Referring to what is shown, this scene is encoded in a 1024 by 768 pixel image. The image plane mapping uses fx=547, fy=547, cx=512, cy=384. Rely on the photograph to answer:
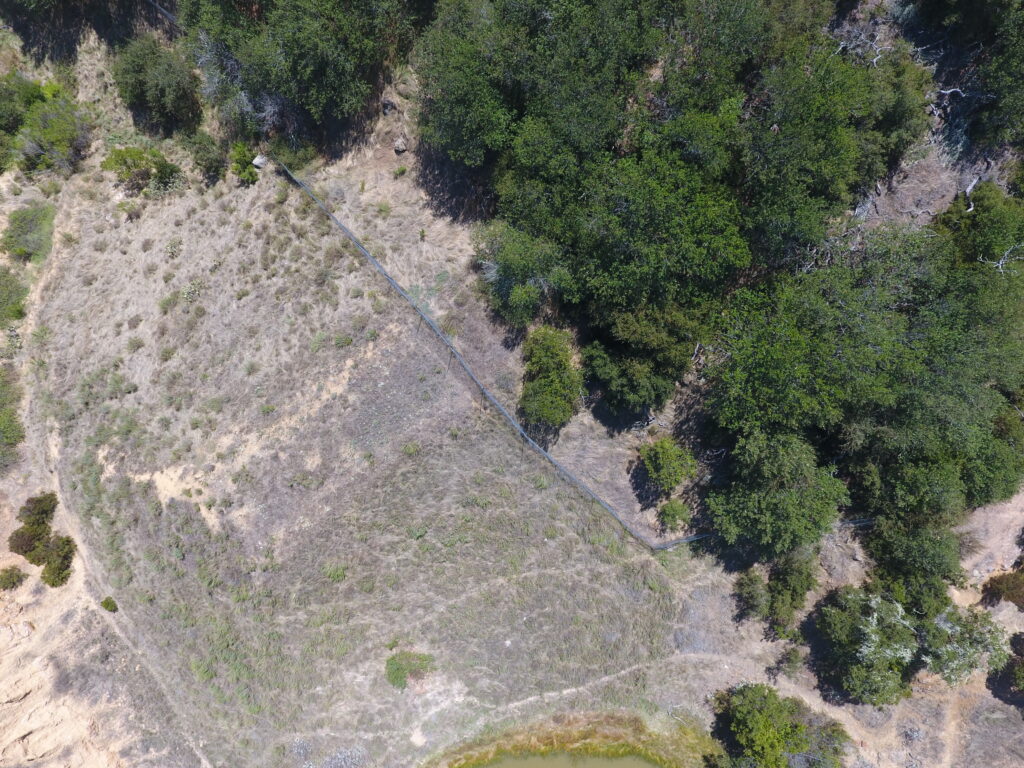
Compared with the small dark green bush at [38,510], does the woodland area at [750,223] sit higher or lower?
higher

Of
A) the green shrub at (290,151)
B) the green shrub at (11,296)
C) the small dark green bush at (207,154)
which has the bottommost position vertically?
the green shrub at (11,296)

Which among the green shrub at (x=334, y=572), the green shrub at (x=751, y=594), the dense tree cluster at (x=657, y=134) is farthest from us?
the green shrub at (x=751, y=594)

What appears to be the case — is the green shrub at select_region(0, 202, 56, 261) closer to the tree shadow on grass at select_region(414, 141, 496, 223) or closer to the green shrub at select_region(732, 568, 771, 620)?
the tree shadow on grass at select_region(414, 141, 496, 223)

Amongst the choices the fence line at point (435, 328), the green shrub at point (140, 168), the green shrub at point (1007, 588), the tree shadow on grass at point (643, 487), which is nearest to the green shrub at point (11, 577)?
the green shrub at point (140, 168)

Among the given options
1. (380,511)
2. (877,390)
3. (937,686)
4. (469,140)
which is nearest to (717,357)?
(877,390)

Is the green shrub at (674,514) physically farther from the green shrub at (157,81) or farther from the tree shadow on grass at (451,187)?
the green shrub at (157,81)

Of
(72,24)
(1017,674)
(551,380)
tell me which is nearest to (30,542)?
(72,24)

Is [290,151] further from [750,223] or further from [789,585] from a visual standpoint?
[789,585]
